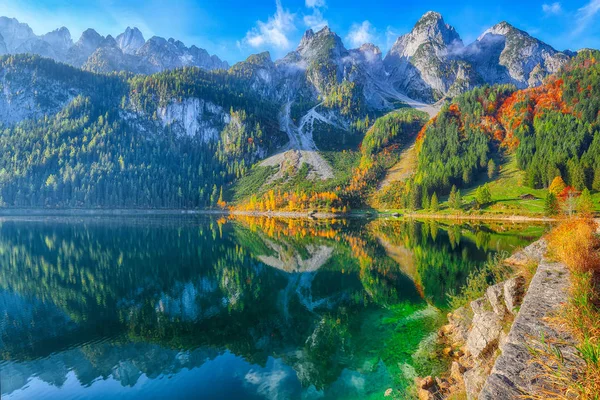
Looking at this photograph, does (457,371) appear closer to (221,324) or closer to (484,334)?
(484,334)

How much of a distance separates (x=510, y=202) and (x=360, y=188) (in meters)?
80.3

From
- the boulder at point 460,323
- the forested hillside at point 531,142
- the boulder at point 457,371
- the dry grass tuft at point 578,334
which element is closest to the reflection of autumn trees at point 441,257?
the boulder at point 460,323

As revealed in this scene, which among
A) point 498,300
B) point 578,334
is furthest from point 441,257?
point 578,334

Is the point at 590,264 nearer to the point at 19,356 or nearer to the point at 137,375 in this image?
the point at 137,375

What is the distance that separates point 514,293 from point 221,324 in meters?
20.7

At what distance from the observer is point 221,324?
25094 millimetres

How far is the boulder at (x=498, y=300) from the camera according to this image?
54.0 ft

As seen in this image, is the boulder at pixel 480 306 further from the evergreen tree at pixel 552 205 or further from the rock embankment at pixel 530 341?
the evergreen tree at pixel 552 205

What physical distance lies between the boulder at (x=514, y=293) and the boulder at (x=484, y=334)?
3.07 ft

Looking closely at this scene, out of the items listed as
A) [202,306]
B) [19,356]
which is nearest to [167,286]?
[202,306]

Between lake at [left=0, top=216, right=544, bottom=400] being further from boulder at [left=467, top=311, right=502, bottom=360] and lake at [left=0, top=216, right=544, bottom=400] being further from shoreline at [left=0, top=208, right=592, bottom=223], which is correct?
shoreline at [left=0, top=208, right=592, bottom=223]

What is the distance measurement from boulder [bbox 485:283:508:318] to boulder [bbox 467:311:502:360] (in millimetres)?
337

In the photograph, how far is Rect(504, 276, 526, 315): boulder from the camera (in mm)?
15824

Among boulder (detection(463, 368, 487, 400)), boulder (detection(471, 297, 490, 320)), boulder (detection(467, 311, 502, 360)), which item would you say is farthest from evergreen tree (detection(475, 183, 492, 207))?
boulder (detection(463, 368, 487, 400))
